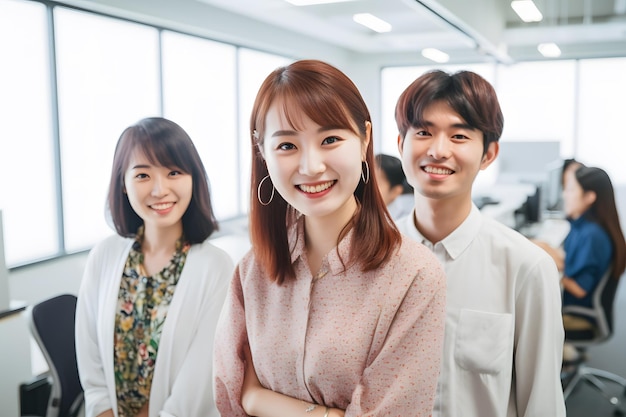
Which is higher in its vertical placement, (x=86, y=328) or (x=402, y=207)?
(x=402, y=207)

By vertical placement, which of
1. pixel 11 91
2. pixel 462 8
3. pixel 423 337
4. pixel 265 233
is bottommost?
pixel 423 337

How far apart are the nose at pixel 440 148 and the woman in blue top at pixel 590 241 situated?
178 cm

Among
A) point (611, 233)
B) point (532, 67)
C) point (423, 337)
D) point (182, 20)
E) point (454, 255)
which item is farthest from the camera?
point (532, 67)

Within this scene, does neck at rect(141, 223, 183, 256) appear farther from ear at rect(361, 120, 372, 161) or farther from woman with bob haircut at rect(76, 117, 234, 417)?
ear at rect(361, 120, 372, 161)

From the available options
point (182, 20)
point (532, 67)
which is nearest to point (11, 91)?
point (182, 20)

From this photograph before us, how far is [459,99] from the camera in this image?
1.18 metres

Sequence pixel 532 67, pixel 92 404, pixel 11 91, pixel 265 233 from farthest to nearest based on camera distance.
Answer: pixel 532 67
pixel 11 91
pixel 92 404
pixel 265 233

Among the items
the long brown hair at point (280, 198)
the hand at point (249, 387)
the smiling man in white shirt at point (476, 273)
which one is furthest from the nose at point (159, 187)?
the smiling man in white shirt at point (476, 273)

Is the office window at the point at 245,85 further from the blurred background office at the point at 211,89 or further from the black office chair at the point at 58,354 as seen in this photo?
the black office chair at the point at 58,354

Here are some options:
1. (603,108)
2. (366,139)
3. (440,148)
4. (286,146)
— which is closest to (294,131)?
(286,146)

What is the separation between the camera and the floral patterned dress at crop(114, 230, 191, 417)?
1378 millimetres

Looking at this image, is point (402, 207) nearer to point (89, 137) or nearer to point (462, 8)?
point (462, 8)

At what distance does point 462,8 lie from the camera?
137 inches

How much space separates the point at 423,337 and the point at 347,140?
332 millimetres
